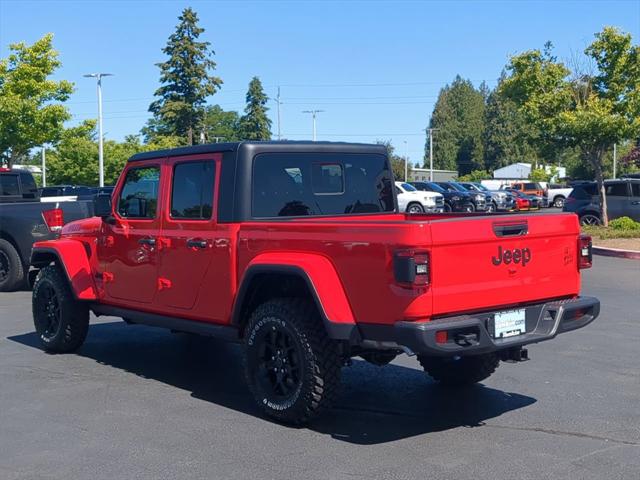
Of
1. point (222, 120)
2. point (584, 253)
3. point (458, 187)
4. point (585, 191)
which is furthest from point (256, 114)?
point (584, 253)

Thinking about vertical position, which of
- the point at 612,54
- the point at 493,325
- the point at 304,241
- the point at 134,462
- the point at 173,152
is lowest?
the point at 134,462

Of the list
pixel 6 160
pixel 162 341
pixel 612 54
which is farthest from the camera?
pixel 6 160

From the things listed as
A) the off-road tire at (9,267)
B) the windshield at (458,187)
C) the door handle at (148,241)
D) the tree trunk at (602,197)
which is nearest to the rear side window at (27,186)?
the off-road tire at (9,267)

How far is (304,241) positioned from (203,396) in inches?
76.9

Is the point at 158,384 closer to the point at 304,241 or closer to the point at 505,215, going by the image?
the point at 304,241

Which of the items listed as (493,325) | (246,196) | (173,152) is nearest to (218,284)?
(246,196)

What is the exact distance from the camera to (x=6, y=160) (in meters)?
32.8

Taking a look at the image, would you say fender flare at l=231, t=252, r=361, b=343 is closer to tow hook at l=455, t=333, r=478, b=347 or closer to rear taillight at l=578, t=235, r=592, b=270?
tow hook at l=455, t=333, r=478, b=347

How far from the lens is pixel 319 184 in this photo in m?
6.84

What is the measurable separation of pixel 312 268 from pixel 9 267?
9214mm

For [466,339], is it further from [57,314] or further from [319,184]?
[57,314]

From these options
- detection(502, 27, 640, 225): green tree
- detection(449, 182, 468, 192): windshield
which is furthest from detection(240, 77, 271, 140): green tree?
detection(502, 27, 640, 225): green tree

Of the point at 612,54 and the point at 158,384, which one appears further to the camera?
the point at 612,54

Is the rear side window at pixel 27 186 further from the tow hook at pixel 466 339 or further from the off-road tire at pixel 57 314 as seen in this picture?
the tow hook at pixel 466 339
